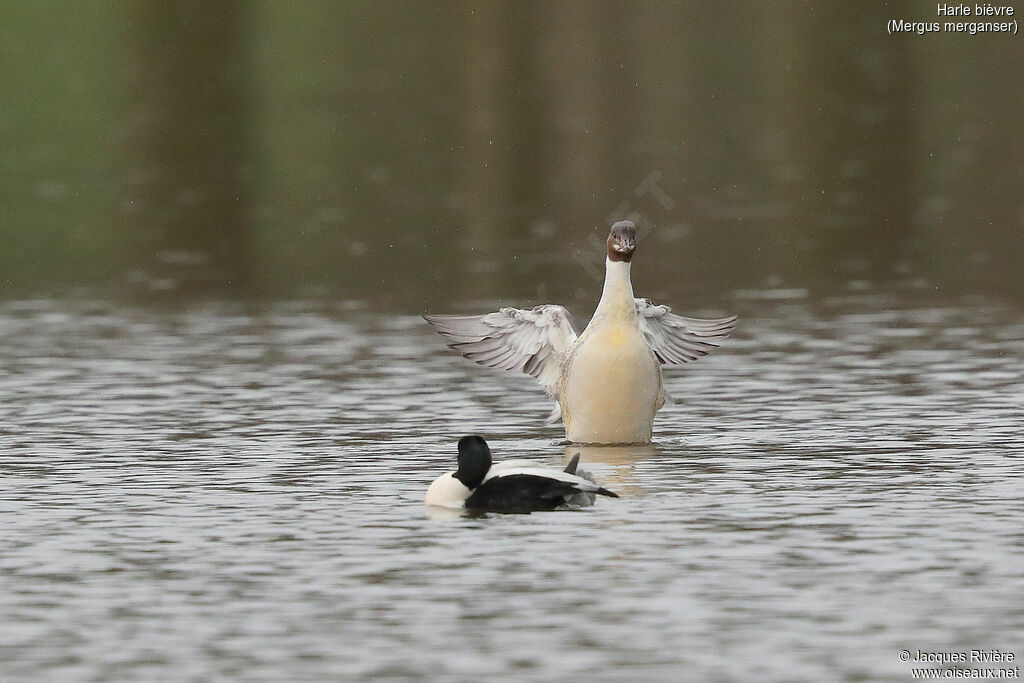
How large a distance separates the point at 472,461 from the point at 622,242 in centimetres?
376

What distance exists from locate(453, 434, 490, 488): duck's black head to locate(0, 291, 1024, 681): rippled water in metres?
0.32

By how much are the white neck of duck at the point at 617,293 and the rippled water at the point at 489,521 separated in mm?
1120

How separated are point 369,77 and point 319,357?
36.2 metres

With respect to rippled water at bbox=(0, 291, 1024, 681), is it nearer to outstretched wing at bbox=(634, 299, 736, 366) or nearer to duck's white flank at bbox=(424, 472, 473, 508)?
duck's white flank at bbox=(424, 472, 473, 508)

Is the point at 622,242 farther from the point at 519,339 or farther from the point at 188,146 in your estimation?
the point at 188,146

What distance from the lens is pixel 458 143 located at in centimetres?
4797

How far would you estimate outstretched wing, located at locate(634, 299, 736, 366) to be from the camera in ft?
64.6

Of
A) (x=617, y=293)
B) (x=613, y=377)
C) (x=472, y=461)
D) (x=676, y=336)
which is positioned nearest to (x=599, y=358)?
(x=613, y=377)

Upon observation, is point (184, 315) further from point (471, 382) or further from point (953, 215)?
point (953, 215)

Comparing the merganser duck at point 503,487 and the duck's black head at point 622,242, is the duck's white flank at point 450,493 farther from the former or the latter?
the duck's black head at point 622,242

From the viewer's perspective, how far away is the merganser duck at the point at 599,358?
18.6 m

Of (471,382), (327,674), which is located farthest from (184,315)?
(327,674)

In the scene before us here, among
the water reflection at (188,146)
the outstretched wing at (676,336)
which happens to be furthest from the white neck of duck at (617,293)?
the water reflection at (188,146)

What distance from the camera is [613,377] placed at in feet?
60.8
